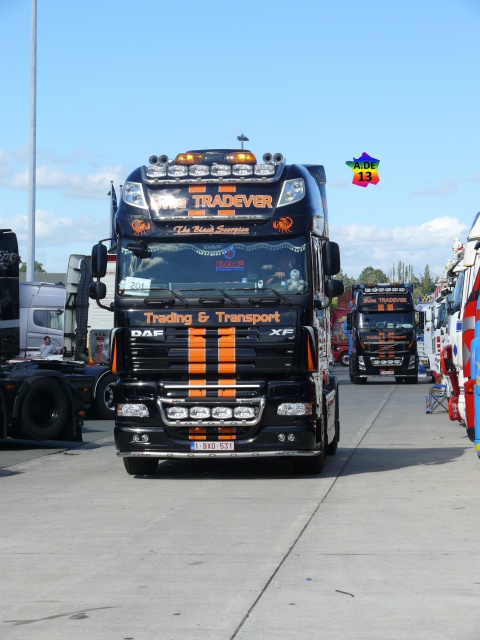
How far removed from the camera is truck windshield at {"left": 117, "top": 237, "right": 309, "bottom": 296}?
44.0ft

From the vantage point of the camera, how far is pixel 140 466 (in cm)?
1441

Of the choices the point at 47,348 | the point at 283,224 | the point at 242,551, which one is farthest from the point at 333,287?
the point at 47,348

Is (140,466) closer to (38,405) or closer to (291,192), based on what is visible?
(291,192)

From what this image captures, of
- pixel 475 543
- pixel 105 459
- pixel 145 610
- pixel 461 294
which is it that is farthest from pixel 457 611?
pixel 461 294

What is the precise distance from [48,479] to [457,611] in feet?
27.3

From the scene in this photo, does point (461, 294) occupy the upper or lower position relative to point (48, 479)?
upper

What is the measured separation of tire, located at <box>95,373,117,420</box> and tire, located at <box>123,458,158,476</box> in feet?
32.4

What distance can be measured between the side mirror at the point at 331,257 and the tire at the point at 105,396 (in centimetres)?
1112

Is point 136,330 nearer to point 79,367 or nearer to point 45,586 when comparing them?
point 45,586

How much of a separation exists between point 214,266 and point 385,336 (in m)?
32.6

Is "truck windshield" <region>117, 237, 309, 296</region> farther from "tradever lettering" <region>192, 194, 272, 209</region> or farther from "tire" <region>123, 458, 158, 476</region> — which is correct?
"tire" <region>123, 458, 158, 476</region>

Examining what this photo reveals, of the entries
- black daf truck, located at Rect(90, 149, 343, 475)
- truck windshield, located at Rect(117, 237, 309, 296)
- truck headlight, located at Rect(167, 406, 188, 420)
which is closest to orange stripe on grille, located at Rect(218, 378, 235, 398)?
black daf truck, located at Rect(90, 149, 343, 475)

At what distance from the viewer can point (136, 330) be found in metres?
13.4

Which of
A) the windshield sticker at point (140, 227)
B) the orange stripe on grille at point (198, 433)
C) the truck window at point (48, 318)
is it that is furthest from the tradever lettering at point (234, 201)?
the truck window at point (48, 318)
